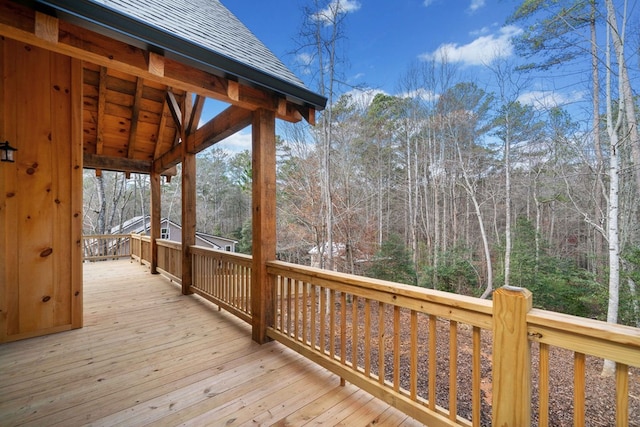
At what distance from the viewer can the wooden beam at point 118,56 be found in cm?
159

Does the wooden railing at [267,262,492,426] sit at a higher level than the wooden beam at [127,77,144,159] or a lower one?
lower

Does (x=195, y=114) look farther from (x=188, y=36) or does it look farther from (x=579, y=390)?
(x=579, y=390)

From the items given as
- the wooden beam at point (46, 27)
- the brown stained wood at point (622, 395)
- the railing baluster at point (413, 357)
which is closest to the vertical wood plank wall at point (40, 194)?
the wooden beam at point (46, 27)

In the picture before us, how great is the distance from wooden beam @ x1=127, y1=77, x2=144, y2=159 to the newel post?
6.04m

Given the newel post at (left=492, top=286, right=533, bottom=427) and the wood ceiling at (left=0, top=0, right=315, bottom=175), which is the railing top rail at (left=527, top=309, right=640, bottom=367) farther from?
the wood ceiling at (left=0, top=0, right=315, bottom=175)

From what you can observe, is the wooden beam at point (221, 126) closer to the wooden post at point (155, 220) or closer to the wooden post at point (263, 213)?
the wooden post at point (263, 213)

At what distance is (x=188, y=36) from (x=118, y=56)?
0.53 meters

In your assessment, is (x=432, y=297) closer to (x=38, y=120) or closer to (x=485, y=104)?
(x=38, y=120)

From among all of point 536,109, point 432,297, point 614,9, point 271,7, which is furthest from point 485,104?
point 432,297

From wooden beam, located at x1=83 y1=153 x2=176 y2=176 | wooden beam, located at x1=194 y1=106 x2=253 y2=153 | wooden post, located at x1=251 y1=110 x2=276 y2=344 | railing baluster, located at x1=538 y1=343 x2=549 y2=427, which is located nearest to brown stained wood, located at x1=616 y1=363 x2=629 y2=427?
railing baluster, located at x1=538 y1=343 x2=549 y2=427

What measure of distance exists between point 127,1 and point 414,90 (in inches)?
421

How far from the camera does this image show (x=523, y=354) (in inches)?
48.0

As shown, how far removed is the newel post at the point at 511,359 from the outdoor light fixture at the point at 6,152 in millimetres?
4526

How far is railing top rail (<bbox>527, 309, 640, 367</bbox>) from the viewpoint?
0.98m
